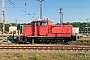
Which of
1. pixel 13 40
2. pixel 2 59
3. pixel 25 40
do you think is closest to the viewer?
pixel 2 59

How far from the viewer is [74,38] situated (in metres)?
21.3

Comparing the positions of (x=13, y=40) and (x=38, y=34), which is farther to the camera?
(x=13, y=40)

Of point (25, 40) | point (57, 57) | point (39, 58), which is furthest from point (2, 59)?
point (25, 40)

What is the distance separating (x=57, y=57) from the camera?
1118cm

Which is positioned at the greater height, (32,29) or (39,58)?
(32,29)

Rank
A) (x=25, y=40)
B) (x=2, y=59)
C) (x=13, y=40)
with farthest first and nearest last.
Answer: (x=13, y=40), (x=25, y=40), (x=2, y=59)

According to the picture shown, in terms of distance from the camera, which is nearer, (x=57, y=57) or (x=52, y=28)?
(x=57, y=57)

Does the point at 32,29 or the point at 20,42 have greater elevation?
the point at 32,29

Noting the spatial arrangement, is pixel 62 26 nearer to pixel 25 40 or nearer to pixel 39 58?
pixel 25 40

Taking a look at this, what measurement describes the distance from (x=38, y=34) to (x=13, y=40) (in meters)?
4.22

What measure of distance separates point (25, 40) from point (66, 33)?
17.6 ft

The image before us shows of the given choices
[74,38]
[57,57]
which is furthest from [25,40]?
[57,57]

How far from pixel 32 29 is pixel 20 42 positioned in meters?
2.32

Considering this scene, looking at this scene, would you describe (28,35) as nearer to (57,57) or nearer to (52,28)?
(52,28)
